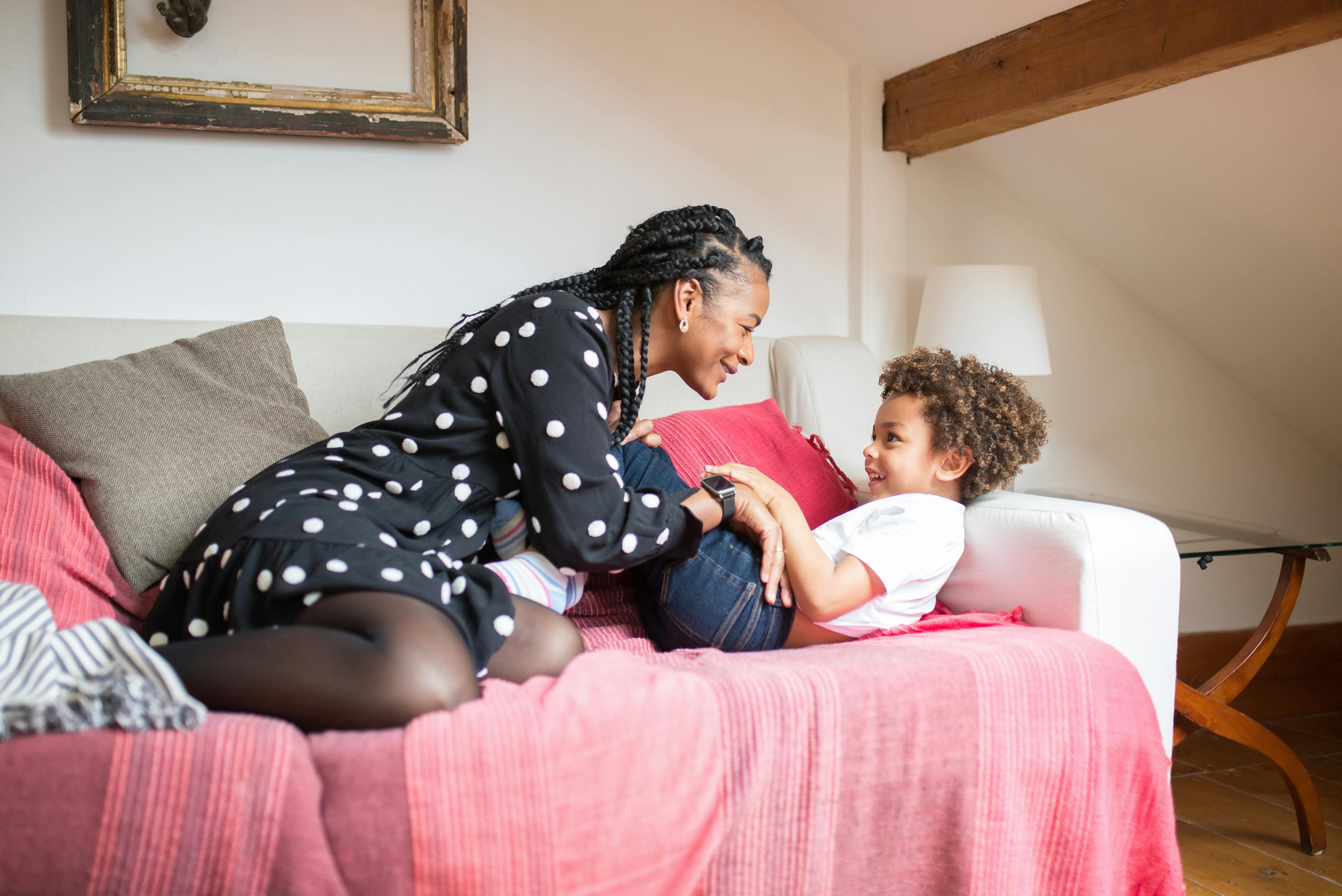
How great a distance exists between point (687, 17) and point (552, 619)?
1745 millimetres

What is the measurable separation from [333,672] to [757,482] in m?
0.71

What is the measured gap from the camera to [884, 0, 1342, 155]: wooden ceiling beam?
1.62m

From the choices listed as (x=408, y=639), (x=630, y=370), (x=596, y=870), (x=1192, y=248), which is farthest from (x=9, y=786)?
(x=1192, y=248)

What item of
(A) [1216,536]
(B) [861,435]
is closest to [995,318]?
(B) [861,435]

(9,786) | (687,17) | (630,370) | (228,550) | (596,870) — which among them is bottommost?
(596,870)

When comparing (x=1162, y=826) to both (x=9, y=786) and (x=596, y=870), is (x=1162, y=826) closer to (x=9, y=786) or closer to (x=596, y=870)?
(x=596, y=870)

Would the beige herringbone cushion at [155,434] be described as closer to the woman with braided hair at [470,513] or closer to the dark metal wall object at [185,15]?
the woman with braided hair at [470,513]

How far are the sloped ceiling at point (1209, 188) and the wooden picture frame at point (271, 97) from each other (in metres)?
0.94

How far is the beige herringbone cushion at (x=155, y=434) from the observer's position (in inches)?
53.6

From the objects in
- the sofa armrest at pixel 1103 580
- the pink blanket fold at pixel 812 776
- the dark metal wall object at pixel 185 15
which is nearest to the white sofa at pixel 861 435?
the sofa armrest at pixel 1103 580

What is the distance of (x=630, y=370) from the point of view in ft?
4.57

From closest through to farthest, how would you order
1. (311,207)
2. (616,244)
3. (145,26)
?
1. (145,26)
2. (311,207)
3. (616,244)

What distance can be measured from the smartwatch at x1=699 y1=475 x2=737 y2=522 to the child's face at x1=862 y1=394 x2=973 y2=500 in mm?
310

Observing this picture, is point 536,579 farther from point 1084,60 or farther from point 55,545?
point 1084,60
